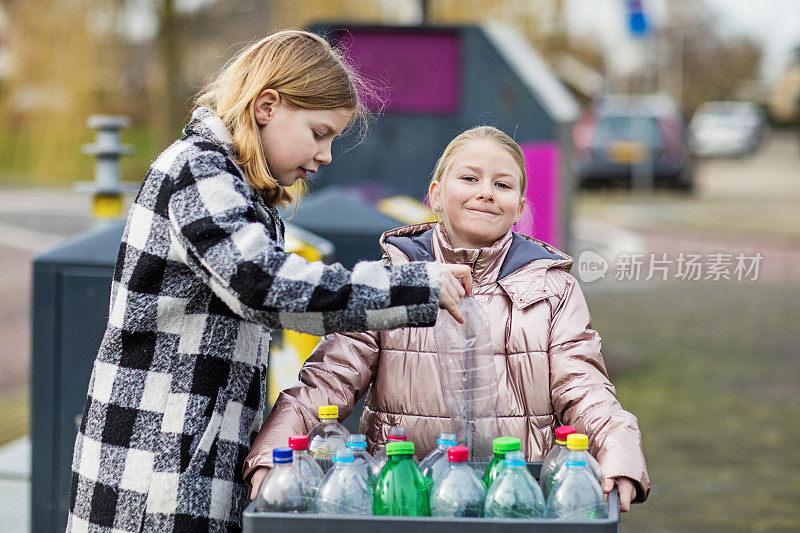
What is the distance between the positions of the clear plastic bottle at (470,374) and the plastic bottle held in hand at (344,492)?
343mm

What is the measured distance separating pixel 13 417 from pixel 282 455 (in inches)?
181

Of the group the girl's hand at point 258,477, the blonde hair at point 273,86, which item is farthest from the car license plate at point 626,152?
the girl's hand at point 258,477

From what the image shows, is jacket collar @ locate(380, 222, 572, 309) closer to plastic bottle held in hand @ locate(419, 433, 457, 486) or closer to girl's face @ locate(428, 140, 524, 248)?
girl's face @ locate(428, 140, 524, 248)

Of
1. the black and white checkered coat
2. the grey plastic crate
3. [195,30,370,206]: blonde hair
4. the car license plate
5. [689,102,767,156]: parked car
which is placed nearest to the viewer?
the grey plastic crate

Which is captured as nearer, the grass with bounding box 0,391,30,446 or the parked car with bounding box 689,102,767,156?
the grass with bounding box 0,391,30,446

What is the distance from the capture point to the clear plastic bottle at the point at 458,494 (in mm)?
1913

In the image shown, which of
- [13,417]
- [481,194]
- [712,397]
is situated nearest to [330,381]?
[481,194]

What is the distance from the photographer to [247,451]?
2.19 m

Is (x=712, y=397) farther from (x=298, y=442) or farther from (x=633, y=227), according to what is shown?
(x=633, y=227)

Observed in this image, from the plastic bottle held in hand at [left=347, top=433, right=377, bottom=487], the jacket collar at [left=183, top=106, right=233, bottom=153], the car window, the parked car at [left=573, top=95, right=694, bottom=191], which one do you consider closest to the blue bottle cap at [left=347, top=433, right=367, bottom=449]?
the plastic bottle held in hand at [left=347, top=433, right=377, bottom=487]

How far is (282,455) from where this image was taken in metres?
1.96

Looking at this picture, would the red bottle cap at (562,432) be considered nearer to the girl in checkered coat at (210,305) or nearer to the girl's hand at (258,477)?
the girl in checkered coat at (210,305)

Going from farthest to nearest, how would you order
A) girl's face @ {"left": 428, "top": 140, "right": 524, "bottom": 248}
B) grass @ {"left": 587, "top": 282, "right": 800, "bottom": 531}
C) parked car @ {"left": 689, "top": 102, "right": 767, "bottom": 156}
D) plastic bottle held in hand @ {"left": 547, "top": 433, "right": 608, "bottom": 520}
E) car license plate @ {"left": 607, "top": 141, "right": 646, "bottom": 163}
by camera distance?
parked car @ {"left": 689, "top": 102, "right": 767, "bottom": 156}
car license plate @ {"left": 607, "top": 141, "right": 646, "bottom": 163}
grass @ {"left": 587, "top": 282, "right": 800, "bottom": 531}
girl's face @ {"left": 428, "top": 140, "right": 524, "bottom": 248}
plastic bottle held in hand @ {"left": 547, "top": 433, "right": 608, "bottom": 520}

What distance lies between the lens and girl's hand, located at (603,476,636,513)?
6.69 ft
